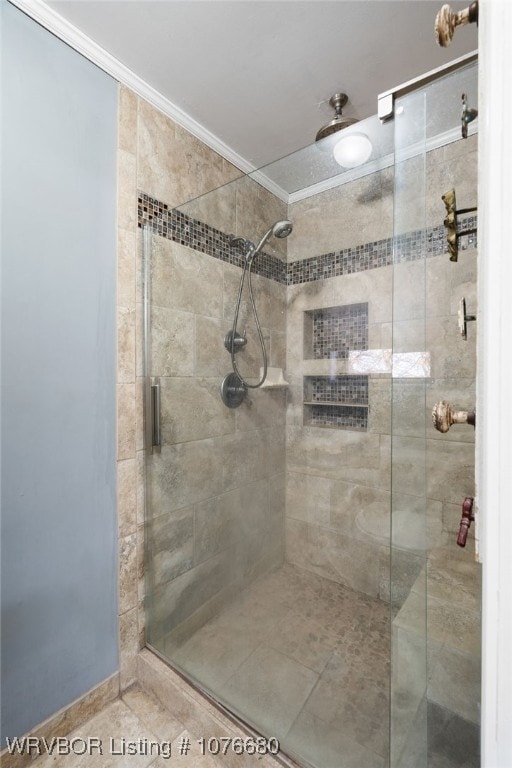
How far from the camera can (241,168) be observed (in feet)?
5.80

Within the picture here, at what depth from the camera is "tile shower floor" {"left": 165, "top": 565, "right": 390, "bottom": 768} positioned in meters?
0.98

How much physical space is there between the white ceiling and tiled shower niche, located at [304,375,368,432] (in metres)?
1.16

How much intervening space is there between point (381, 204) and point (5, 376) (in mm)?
1230

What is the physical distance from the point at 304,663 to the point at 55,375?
51.6 inches

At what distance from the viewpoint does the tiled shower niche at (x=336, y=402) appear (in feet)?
3.91

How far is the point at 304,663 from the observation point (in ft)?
3.88

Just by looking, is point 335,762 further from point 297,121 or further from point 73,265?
point 297,121

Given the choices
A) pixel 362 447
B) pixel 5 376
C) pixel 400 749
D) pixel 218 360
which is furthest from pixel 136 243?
pixel 400 749

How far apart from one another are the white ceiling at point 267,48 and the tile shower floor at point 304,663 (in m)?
1.95

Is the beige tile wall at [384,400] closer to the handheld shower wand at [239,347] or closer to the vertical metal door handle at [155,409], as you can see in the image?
the handheld shower wand at [239,347]

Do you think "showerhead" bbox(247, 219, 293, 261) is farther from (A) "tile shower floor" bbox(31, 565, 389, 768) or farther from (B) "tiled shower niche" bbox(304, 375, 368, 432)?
(A) "tile shower floor" bbox(31, 565, 389, 768)

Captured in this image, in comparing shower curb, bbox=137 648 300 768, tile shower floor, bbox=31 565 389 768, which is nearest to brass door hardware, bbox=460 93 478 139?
tile shower floor, bbox=31 565 389 768

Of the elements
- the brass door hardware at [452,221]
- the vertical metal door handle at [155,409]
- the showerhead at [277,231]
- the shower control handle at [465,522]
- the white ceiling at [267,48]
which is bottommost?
the shower control handle at [465,522]

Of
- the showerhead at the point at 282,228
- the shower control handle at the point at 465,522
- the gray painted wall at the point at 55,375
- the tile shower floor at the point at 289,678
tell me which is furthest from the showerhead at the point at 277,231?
the tile shower floor at the point at 289,678
